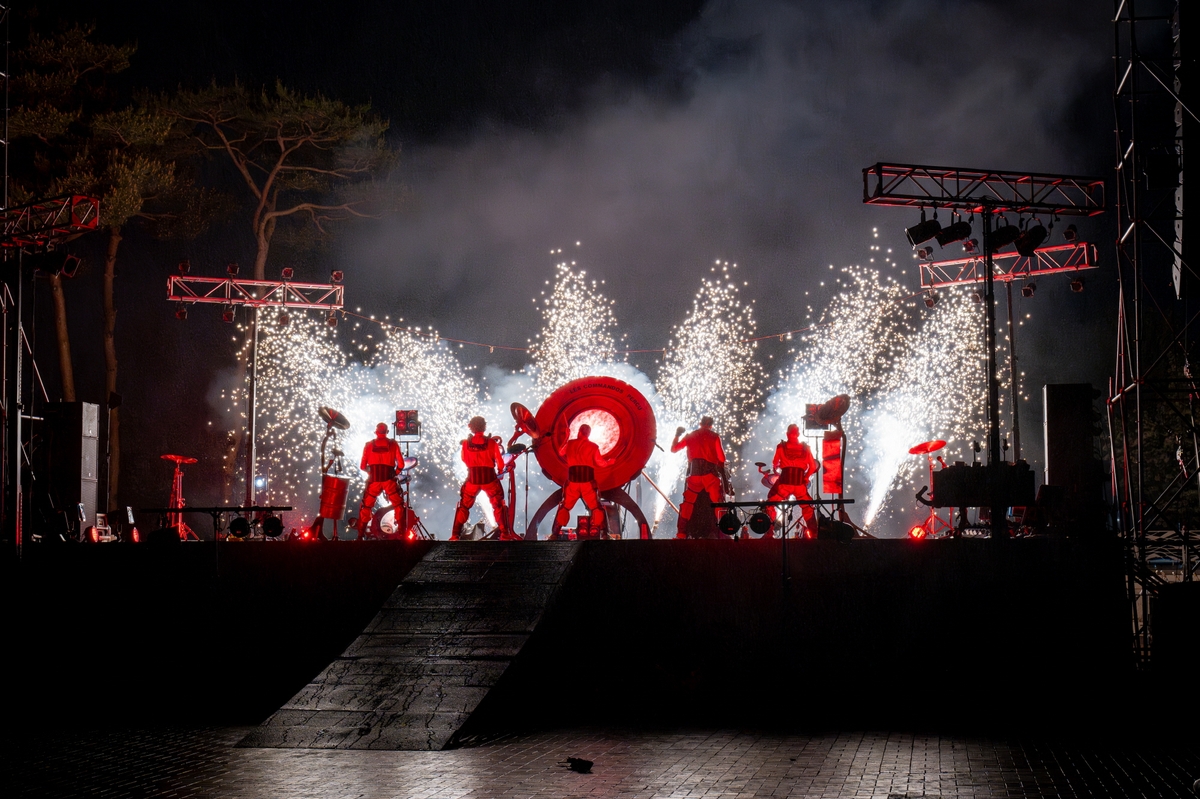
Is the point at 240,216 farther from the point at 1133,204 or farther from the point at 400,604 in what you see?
the point at 1133,204

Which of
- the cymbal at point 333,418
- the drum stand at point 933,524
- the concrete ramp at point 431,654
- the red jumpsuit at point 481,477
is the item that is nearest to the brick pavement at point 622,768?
the concrete ramp at point 431,654

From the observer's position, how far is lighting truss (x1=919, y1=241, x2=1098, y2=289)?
1852 cm

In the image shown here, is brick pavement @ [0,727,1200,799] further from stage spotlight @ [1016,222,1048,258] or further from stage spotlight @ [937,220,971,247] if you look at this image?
stage spotlight @ [1016,222,1048,258]

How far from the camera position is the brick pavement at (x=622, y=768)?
641 cm

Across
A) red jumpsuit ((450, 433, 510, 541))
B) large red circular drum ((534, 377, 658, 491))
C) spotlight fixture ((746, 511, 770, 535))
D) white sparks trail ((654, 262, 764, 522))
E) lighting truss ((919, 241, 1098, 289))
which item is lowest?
spotlight fixture ((746, 511, 770, 535))

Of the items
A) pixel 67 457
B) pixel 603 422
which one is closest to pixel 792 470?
pixel 603 422

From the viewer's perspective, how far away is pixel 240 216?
2627cm

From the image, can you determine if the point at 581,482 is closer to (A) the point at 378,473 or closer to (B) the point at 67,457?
(A) the point at 378,473

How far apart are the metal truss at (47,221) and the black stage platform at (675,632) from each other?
5.26 meters

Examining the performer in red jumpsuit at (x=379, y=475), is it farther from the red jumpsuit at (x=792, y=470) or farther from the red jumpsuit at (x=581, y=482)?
the red jumpsuit at (x=792, y=470)

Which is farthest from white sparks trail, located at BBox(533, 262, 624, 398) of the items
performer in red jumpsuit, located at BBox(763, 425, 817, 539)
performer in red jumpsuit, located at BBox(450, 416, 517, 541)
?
performer in red jumpsuit, located at BBox(763, 425, 817, 539)

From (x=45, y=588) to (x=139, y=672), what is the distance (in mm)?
1652

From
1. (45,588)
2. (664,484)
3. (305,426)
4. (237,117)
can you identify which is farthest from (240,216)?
(45,588)

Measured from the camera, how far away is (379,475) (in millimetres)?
15039
